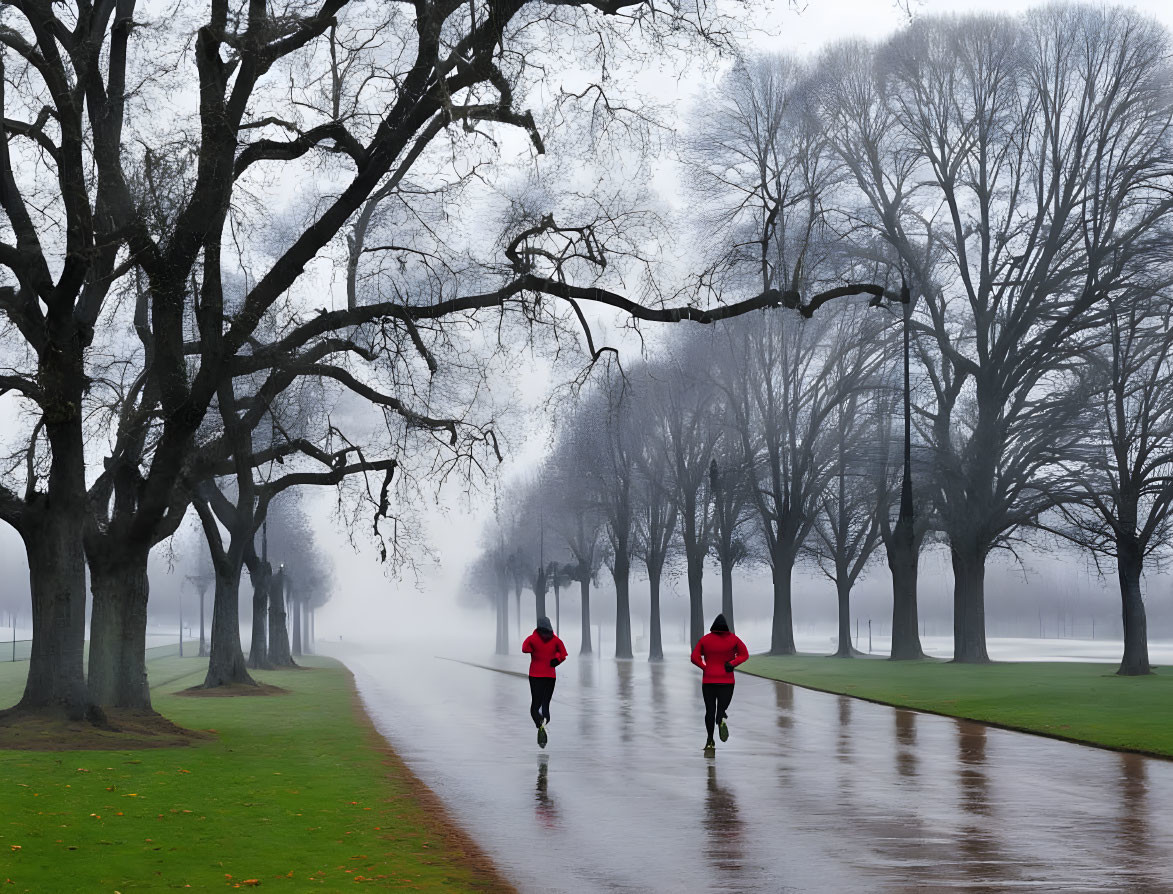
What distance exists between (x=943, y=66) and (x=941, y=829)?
36482mm

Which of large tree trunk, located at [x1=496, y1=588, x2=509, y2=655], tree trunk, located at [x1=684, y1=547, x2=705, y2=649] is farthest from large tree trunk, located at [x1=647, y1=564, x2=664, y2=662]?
large tree trunk, located at [x1=496, y1=588, x2=509, y2=655]

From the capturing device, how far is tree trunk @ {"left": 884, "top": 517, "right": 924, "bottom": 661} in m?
48.2

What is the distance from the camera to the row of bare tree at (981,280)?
39.5 meters

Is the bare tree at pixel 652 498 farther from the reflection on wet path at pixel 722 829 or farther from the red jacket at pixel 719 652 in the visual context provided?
the reflection on wet path at pixel 722 829

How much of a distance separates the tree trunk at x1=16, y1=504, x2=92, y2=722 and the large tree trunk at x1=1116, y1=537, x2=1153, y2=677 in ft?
93.3

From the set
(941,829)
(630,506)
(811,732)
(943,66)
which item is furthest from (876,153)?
(941,829)

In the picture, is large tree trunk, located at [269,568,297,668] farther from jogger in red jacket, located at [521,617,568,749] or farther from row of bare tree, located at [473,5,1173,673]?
jogger in red jacket, located at [521,617,568,749]

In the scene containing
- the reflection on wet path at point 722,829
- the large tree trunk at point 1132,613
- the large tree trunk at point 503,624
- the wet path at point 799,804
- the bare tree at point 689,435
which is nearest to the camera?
the wet path at point 799,804

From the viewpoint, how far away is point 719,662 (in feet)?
56.3

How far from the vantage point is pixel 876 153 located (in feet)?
146

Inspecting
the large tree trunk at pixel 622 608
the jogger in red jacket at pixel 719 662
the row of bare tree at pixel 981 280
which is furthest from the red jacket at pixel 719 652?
the large tree trunk at pixel 622 608

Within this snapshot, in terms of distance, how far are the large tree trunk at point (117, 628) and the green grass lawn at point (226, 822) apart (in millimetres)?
4064

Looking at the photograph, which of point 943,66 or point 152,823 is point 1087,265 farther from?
point 152,823

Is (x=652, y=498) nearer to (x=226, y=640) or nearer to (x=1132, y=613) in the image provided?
(x=1132, y=613)
